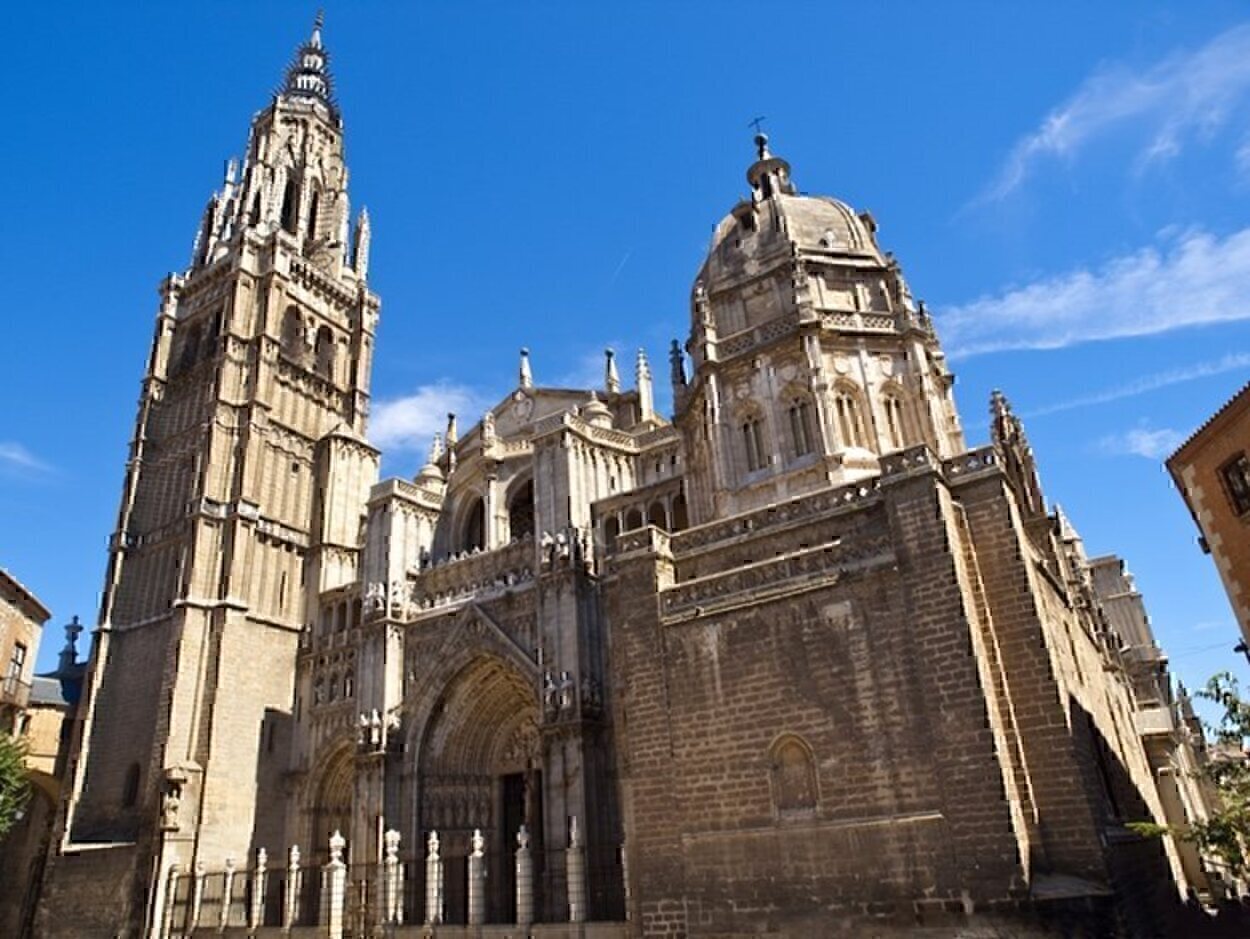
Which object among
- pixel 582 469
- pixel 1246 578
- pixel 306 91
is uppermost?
pixel 306 91

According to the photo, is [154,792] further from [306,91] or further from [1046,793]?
[306,91]

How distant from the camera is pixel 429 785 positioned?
23844mm

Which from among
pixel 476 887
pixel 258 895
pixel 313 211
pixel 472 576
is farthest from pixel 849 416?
pixel 313 211

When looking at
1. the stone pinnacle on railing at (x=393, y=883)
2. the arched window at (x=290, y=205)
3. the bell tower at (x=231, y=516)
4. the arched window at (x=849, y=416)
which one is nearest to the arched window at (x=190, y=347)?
the bell tower at (x=231, y=516)

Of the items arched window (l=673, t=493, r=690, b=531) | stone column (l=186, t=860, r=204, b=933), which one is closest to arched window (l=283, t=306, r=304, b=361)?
arched window (l=673, t=493, r=690, b=531)

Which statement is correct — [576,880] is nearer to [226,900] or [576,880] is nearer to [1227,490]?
[226,900]

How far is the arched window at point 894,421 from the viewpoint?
830 inches

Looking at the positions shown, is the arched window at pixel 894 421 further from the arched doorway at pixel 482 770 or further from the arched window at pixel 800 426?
the arched doorway at pixel 482 770

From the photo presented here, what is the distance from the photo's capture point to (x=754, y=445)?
2208cm

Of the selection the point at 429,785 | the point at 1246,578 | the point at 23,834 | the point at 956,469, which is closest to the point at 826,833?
the point at 956,469

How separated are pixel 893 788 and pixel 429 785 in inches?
569

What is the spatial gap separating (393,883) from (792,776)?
35.5ft

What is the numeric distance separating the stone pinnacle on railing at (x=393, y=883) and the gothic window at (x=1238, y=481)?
18.4 meters

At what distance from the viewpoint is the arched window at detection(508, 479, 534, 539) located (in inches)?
1203
